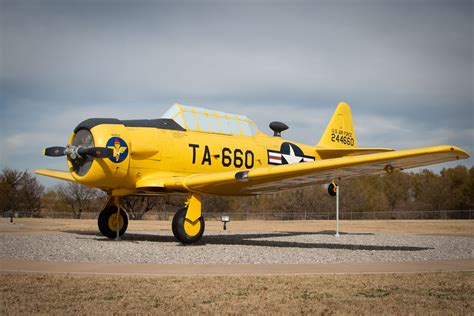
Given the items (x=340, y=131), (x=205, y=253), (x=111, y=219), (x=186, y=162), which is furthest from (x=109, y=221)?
(x=340, y=131)

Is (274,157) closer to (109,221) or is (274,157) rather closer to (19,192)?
(109,221)

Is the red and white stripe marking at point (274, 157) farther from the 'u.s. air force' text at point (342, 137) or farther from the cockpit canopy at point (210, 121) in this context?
the 'u.s. air force' text at point (342, 137)

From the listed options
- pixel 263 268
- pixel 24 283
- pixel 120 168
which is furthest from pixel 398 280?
pixel 120 168

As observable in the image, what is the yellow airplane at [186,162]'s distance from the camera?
1491cm

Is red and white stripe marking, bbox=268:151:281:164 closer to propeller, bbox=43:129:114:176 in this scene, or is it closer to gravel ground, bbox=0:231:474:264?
gravel ground, bbox=0:231:474:264

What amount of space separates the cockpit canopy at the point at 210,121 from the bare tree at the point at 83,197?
59.2 meters

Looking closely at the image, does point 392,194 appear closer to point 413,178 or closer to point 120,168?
point 413,178

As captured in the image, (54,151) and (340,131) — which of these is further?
(340,131)

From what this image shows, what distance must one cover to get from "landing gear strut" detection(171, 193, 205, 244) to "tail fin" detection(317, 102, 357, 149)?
983cm

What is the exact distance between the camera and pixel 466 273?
1008 cm

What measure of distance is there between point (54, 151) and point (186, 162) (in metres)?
4.27

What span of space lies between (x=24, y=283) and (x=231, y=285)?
3.34 metres

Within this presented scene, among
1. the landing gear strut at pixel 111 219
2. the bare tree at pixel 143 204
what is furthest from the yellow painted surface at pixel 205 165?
the bare tree at pixel 143 204

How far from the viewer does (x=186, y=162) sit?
17.3 m
